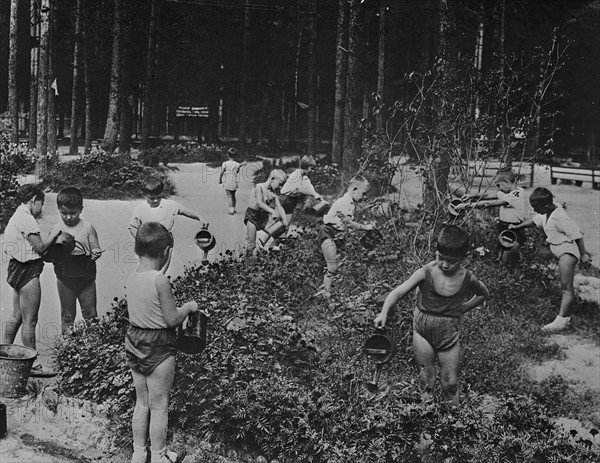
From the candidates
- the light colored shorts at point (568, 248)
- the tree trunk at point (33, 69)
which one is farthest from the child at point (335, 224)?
the tree trunk at point (33, 69)

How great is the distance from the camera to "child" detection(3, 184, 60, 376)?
5695 millimetres

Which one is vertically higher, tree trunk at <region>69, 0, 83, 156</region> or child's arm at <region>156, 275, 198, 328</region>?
tree trunk at <region>69, 0, 83, 156</region>

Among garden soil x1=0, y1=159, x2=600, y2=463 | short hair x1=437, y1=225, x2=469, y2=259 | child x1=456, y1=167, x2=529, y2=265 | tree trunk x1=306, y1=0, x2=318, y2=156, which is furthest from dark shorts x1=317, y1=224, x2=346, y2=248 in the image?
tree trunk x1=306, y1=0, x2=318, y2=156

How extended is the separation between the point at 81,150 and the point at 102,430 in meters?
4.23

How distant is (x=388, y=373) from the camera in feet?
20.4

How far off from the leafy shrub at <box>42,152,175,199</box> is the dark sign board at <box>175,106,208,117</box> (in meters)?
1.03

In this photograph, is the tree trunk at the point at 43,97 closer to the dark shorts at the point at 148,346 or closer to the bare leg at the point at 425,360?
the dark shorts at the point at 148,346

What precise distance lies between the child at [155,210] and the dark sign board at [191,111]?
2622 mm

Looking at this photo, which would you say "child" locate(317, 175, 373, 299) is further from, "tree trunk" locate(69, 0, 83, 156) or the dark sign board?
"tree trunk" locate(69, 0, 83, 156)

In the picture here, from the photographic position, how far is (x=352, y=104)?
12891 millimetres

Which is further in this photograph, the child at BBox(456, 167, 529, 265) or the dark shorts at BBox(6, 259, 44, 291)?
the child at BBox(456, 167, 529, 265)

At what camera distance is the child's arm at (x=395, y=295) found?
5.02 m

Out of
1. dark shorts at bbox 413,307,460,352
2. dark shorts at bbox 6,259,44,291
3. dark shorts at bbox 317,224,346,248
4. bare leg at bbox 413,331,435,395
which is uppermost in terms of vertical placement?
dark shorts at bbox 317,224,346,248

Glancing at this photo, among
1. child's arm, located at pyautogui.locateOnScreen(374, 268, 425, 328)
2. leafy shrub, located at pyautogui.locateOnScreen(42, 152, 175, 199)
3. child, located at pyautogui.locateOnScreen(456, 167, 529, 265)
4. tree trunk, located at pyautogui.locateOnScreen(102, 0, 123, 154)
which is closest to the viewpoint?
child's arm, located at pyautogui.locateOnScreen(374, 268, 425, 328)
